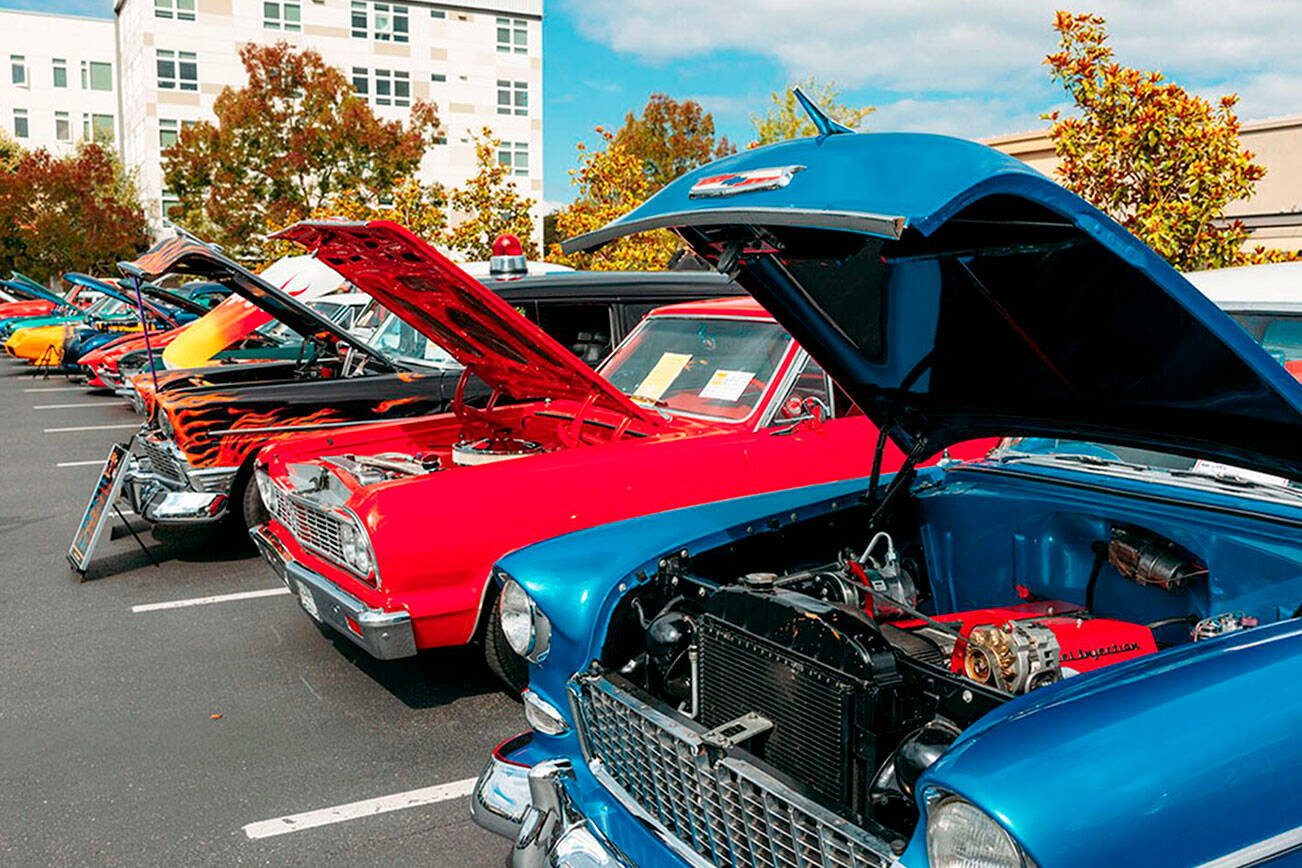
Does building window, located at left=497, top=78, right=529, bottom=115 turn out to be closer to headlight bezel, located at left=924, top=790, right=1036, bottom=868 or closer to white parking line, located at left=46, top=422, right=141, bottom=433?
white parking line, located at left=46, top=422, right=141, bottom=433

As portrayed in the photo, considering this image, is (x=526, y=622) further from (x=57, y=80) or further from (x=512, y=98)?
(x=57, y=80)

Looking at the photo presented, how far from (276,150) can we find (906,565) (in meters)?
27.4

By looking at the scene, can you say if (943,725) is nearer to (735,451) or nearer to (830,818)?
(830,818)

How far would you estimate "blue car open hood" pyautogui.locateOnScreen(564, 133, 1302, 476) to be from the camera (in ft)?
6.51

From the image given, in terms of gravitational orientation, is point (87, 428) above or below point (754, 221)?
below

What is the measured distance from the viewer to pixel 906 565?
335cm

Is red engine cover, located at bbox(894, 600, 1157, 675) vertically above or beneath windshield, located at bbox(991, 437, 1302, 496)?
beneath

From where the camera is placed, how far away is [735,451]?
4.78 meters

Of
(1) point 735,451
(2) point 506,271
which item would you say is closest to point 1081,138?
(2) point 506,271

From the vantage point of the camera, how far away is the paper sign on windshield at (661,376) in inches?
213

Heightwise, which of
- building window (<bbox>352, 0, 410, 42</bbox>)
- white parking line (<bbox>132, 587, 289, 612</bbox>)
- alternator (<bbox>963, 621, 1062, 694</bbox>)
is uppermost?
building window (<bbox>352, 0, 410, 42</bbox>)

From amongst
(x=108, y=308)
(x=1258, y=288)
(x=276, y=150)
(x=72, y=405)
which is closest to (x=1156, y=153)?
(x=1258, y=288)

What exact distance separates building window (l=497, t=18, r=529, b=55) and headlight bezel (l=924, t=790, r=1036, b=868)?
50130 mm

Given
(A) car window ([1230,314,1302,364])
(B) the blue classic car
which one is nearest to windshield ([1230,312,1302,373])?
(A) car window ([1230,314,1302,364])
